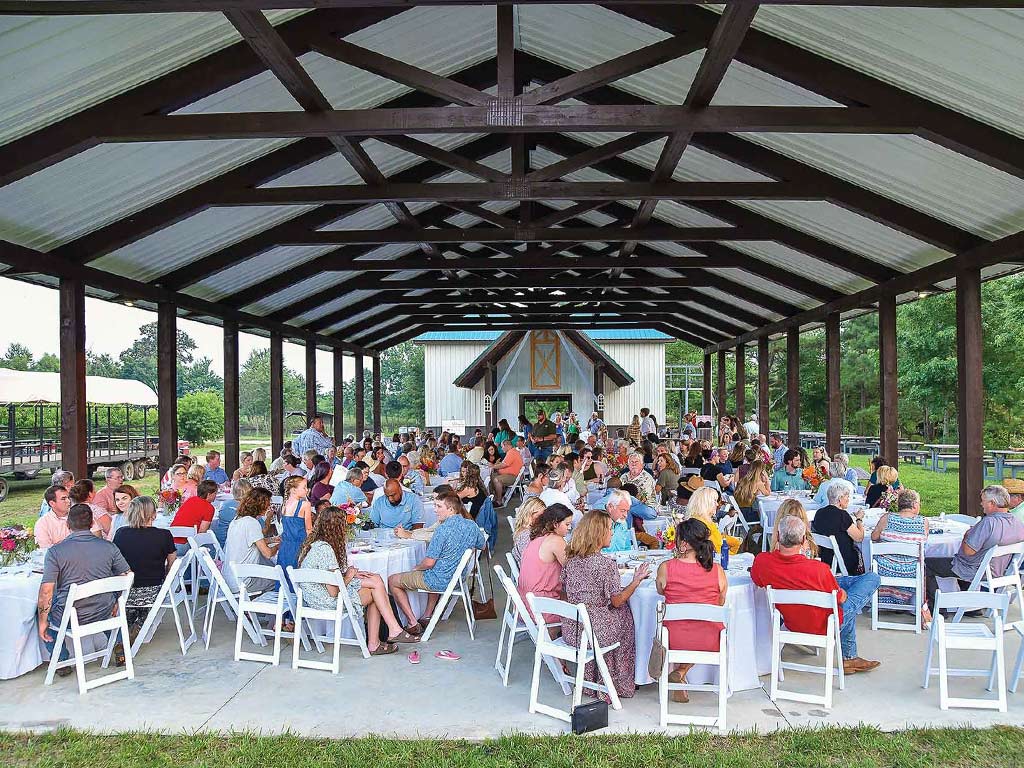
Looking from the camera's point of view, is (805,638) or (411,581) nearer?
(805,638)

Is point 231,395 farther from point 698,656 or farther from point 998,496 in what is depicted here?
point 998,496

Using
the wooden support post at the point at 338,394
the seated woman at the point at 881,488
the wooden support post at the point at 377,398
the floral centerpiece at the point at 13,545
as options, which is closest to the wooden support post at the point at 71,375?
the floral centerpiece at the point at 13,545

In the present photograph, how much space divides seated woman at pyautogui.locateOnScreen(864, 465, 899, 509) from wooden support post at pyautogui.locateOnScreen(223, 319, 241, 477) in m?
11.1

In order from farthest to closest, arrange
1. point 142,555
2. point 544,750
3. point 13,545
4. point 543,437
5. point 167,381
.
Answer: point 543,437 → point 167,381 → point 13,545 → point 142,555 → point 544,750

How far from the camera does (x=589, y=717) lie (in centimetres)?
445

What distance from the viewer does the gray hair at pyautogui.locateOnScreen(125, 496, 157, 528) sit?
237 inches

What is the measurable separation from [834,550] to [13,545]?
21.4 feet

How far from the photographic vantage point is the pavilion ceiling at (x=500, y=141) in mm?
6398

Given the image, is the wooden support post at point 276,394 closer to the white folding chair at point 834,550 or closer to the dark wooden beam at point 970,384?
the dark wooden beam at point 970,384

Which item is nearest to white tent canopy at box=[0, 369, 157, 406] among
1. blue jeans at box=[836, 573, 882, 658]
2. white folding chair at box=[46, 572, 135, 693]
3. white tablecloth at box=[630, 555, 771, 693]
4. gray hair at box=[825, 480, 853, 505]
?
white folding chair at box=[46, 572, 135, 693]

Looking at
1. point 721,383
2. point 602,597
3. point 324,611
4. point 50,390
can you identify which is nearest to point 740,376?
A: point 721,383

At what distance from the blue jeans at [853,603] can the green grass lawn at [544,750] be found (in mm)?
1105

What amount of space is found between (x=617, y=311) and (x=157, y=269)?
1406 cm

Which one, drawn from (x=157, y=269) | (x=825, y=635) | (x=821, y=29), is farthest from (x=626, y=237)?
(x=825, y=635)
